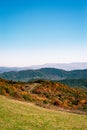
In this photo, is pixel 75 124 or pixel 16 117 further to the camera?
pixel 75 124

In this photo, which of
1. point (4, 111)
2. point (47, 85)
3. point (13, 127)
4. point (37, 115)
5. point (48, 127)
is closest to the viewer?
point (13, 127)

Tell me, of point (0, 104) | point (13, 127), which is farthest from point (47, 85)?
point (13, 127)

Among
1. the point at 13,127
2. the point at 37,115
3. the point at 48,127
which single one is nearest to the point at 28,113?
the point at 37,115

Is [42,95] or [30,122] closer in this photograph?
[30,122]

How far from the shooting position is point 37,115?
3127 cm

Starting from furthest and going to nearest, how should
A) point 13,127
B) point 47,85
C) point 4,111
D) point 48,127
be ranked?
point 47,85 < point 4,111 < point 48,127 < point 13,127

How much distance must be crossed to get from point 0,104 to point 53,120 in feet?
25.4

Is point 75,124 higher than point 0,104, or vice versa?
point 0,104

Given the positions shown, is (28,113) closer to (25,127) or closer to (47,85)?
(25,127)

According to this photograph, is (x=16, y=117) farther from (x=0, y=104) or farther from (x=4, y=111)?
(x=0, y=104)

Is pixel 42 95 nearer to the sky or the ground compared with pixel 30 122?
nearer to the ground

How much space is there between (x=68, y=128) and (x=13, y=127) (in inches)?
273

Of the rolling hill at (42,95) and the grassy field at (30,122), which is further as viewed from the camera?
the rolling hill at (42,95)

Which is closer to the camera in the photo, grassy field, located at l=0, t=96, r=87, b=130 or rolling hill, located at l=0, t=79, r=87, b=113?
grassy field, located at l=0, t=96, r=87, b=130
